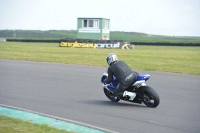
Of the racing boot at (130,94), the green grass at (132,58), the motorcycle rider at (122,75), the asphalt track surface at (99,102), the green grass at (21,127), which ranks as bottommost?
the green grass at (132,58)

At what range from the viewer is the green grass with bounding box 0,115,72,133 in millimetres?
6383

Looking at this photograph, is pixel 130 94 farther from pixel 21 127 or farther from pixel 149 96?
pixel 21 127

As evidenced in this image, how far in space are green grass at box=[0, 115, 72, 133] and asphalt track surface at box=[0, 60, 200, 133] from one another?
1.01 meters

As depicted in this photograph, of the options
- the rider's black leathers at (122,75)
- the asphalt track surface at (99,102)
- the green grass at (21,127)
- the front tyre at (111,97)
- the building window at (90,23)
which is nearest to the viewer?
the green grass at (21,127)

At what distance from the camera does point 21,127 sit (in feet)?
21.8

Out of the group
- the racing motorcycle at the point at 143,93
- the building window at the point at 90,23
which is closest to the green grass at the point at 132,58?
the racing motorcycle at the point at 143,93

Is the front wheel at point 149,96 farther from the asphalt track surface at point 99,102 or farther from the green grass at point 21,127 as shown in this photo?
the green grass at point 21,127

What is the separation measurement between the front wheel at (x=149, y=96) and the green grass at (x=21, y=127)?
124 inches

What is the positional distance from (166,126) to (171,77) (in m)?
8.92

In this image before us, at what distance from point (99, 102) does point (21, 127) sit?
362 cm

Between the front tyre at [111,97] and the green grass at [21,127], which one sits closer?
the green grass at [21,127]

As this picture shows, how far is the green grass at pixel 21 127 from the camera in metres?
6.38

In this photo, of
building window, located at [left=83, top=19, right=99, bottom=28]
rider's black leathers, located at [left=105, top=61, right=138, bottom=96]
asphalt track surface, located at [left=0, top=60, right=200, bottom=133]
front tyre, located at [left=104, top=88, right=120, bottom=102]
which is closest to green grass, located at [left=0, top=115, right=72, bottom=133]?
asphalt track surface, located at [left=0, top=60, right=200, bottom=133]

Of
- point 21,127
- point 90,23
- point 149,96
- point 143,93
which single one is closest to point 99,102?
point 143,93
